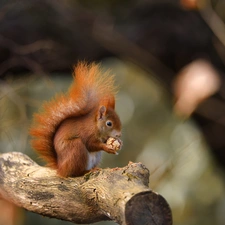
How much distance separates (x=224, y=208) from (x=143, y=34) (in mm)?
2594

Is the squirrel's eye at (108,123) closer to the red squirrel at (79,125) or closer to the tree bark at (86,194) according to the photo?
the red squirrel at (79,125)

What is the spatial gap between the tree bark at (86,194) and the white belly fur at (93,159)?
0.11 m

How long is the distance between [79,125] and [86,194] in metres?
0.32

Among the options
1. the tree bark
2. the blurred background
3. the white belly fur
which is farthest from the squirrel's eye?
the blurred background

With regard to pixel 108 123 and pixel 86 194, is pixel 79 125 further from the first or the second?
pixel 86 194

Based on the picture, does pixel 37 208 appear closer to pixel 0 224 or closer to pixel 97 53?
pixel 0 224

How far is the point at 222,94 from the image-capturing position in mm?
3330

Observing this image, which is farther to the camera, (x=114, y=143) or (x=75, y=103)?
(x=75, y=103)

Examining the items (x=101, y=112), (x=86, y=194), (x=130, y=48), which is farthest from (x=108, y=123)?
(x=130, y=48)

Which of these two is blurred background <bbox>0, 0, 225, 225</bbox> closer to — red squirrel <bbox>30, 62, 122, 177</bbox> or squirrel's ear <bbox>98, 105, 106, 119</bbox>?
red squirrel <bbox>30, 62, 122, 177</bbox>

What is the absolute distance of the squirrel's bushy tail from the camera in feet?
6.47

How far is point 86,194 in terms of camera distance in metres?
1.69

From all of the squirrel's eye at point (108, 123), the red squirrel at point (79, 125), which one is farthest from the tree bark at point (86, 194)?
the squirrel's eye at point (108, 123)

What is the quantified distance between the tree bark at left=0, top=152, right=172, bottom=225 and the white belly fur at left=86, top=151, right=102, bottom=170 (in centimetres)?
11
